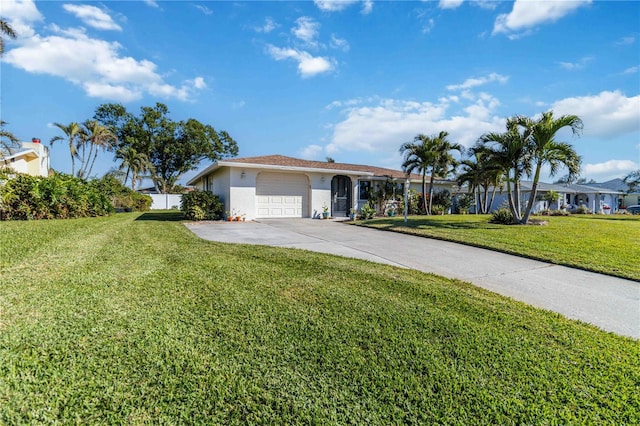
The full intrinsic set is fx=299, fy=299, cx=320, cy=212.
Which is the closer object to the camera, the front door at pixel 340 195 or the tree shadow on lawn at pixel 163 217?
the tree shadow on lawn at pixel 163 217

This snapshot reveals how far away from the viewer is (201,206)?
1458cm

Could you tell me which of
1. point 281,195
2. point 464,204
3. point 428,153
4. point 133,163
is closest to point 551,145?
point 428,153

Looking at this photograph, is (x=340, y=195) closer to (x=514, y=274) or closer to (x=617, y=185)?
(x=514, y=274)

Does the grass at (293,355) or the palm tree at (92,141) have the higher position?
the palm tree at (92,141)

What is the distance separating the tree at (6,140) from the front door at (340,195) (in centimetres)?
1566

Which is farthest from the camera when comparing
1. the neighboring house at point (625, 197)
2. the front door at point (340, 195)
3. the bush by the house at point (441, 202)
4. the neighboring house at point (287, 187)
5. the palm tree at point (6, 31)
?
the neighboring house at point (625, 197)

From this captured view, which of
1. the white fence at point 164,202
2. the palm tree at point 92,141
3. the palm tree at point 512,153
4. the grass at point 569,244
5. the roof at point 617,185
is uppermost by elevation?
the palm tree at point 92,141

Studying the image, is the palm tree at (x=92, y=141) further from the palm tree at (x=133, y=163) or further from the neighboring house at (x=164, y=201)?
the neighboring house at (x=164, y=201)

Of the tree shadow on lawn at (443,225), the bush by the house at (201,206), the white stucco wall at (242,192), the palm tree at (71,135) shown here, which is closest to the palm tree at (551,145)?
the tree shadow on lawn at (443,225)

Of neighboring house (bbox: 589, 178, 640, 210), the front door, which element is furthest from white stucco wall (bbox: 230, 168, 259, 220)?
neighboring house (bbox: 589, 178, 640, 210)

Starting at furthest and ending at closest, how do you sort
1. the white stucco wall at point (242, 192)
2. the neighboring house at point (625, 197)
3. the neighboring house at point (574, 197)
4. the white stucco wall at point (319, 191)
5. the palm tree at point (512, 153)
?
1. the neighboring house at point (625, 197)
2. the neighboring house at point (574, 197)
3. the white stucco wall at point (319, 191)
4. the white stucco wall at point (242, 192)
5. the palm tree at point (512, 153)

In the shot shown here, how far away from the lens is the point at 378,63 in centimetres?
1238

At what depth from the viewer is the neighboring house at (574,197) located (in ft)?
88.9

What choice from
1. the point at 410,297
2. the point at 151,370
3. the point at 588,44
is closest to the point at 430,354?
the point at 410,297
